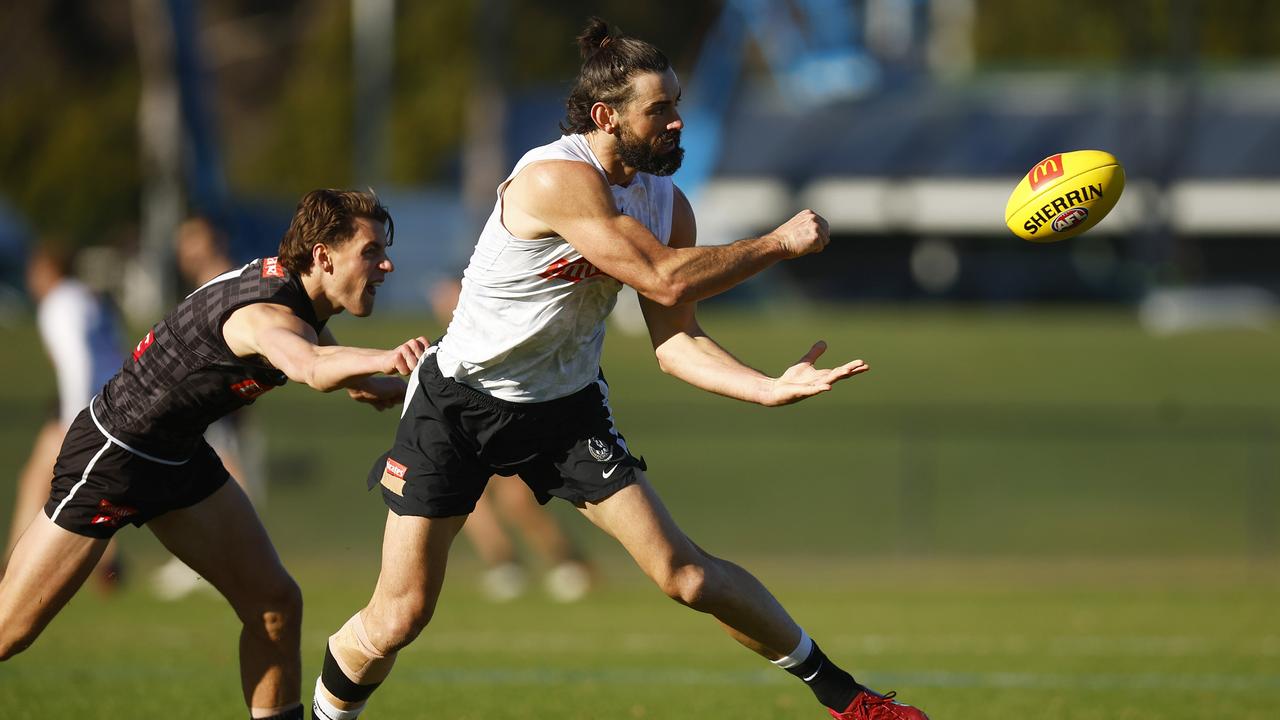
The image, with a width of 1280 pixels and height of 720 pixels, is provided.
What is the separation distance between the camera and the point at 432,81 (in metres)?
61.6

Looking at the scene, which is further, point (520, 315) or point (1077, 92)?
point (1077, 92)

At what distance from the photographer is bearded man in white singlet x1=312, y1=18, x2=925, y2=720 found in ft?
17.6

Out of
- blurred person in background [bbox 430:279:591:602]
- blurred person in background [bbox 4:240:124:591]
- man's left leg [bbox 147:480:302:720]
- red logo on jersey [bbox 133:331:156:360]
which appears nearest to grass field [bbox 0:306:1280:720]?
blurred person in background [bbox 430:279:591:602]

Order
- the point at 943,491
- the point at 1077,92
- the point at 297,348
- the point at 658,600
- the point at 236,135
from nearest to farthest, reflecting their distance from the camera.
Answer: the point at 297,348
the point at 658,600
the point at 943,491
the point at 1077,92
the point at 236,135

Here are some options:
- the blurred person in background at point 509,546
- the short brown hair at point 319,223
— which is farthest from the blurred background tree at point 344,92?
the short brown hair at point 319,223

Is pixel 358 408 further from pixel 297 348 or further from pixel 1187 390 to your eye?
pixel 297 348

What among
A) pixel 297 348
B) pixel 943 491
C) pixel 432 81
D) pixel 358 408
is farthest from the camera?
pixel 432 81

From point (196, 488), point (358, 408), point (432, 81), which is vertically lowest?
point (358, 408)

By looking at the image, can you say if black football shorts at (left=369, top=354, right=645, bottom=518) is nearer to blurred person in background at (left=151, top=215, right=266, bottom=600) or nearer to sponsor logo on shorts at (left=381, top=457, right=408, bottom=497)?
sponsor logo on shorts at (left=381, top=457, right=408, bottom=497)

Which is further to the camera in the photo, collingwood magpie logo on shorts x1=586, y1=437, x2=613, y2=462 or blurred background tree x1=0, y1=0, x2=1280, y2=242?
blurred background tree x1=0, y1=0, x2=1280, y2=242

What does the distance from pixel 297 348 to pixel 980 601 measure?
9890mm

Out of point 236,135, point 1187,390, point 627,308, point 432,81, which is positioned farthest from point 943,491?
point 236,135

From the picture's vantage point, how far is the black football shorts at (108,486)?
562 centimetres

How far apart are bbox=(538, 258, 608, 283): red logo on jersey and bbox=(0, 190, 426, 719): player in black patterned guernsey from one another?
57 centimetres
